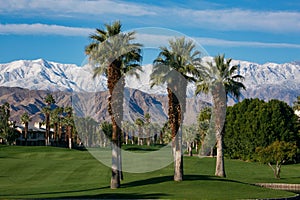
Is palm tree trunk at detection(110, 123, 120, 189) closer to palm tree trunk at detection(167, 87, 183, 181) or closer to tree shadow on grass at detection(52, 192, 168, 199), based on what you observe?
tree shadow on grass at detection(52, 192, 168, 199)

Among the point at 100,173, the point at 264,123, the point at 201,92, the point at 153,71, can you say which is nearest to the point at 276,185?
the point at 201,92

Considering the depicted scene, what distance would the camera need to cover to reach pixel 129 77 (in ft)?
157

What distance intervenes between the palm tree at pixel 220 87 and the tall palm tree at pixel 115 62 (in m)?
11.0

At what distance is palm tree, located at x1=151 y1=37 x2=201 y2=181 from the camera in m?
44.5

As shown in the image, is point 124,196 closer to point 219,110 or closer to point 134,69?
point 134,69

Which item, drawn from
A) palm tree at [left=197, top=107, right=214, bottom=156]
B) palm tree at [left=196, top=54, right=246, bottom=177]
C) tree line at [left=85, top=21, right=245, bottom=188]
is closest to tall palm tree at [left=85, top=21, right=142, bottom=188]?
tree line at [left=85, top=21, right=245, bottom=188]

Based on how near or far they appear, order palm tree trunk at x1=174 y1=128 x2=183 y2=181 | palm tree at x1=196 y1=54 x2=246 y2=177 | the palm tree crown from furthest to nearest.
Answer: the palm tree crown
palm tree at x1=196 y1=54 x2=246 y2=177
palm tree trunk at x1=174 y1=128 x2=183 y2=181

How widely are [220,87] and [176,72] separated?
11409mm

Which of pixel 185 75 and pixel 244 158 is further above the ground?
pixel 185 75

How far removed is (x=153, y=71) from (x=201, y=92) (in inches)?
421

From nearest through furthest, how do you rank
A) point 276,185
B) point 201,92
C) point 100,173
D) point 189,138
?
point 276,185, point 201,92, point 100,173, point 189,138

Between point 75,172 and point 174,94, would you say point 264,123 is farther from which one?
point 174,94

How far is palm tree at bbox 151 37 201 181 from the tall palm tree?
2082 mm

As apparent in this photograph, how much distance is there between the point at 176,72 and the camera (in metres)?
45.0
